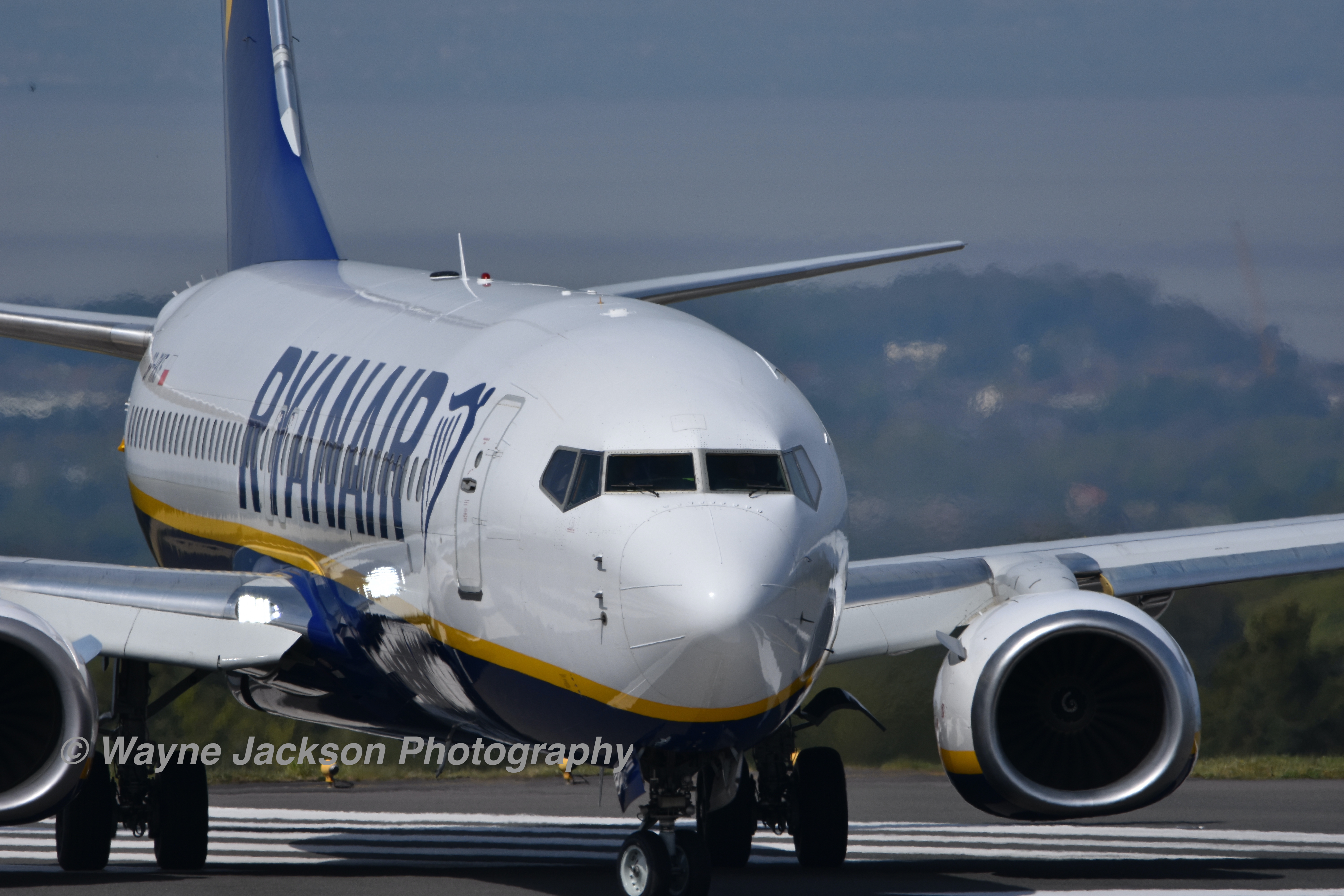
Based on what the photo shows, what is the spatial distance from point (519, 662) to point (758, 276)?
33.3ft

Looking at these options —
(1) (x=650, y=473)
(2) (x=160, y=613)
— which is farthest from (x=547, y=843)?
(1) (x=650, y=473)

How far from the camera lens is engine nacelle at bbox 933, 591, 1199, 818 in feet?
43.8

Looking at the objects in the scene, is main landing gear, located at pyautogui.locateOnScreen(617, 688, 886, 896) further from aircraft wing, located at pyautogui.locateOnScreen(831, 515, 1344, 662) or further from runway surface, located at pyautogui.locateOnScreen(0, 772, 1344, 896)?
aircraft wing, located at pyautogui.locateOnScreen(831, 515, 1344, 662)

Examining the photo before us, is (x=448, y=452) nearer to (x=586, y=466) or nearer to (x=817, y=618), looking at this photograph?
(x=586, y=466)

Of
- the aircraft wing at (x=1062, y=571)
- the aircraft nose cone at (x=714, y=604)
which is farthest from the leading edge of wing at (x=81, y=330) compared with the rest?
the aircraft nose cone at (x=714, y=604)

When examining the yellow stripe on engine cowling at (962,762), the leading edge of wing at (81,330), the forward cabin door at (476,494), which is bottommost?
the yellow stripe on engine cowling at (962,762)

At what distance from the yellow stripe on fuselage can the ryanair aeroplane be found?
0.10 ft

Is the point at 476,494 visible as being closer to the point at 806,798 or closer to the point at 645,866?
the point at 645,866

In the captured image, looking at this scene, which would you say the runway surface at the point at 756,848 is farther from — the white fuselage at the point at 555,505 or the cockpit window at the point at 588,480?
the cockpit window at the point at 588,480

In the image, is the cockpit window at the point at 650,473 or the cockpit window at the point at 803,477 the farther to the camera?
the cockpit window at the point at 803,477

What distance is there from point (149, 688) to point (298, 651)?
2.25 metres

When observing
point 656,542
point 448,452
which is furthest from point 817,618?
point 448,452

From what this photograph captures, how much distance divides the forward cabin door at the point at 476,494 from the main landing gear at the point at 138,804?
5032 millimetres

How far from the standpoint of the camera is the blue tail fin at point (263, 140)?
2491cm
